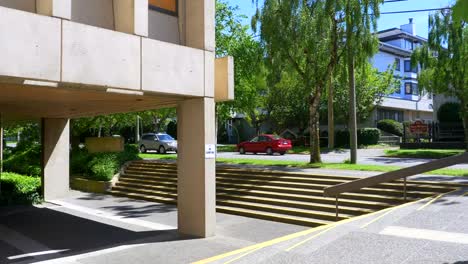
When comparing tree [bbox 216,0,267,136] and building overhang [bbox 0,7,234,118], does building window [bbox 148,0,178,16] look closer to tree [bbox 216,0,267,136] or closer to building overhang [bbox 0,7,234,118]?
building overhang [bbox 0,7,234,118]

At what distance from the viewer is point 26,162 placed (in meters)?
23.8

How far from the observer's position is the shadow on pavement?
933 centimetres

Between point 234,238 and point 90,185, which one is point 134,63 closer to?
point 234,238

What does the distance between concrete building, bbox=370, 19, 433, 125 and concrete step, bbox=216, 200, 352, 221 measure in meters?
32.1

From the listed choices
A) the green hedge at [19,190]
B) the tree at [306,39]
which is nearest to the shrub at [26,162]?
the green hedge at [19,190]

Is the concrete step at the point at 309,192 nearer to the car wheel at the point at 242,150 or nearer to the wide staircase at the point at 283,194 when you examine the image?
the wide staircase at the point at 283,194

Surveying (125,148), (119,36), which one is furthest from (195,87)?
(125,148)

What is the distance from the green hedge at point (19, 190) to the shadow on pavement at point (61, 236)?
2.48 meters

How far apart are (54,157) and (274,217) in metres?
9.77

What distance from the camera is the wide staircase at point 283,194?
12.1 metres

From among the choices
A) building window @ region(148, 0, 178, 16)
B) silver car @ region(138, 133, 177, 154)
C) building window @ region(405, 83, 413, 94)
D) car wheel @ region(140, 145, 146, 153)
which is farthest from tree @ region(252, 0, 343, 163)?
building window @ region(405, 83, 413, 94)

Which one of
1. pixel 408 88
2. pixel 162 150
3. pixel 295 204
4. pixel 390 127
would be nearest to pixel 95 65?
pixel 295 204

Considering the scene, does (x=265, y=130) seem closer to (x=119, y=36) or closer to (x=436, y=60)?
(x=436, y=60)

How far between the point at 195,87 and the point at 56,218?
6488 mm
